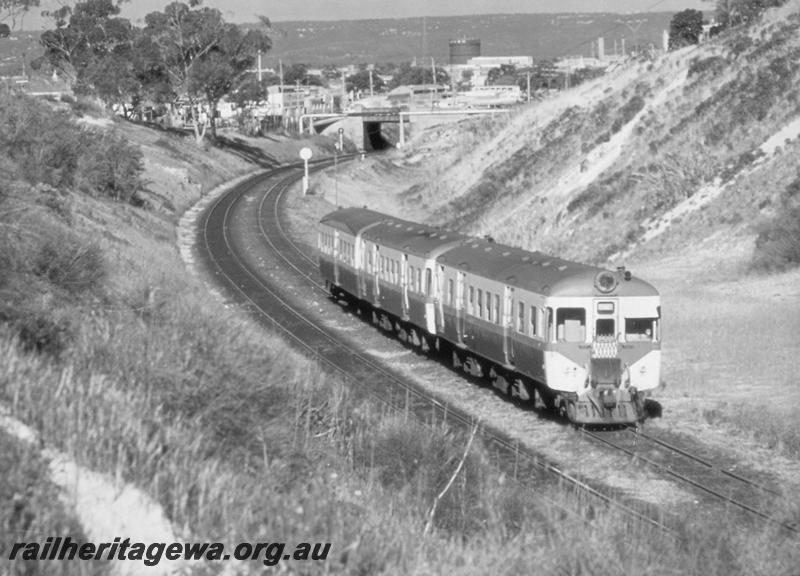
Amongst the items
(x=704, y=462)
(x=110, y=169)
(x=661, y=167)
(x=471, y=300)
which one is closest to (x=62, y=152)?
(x=110, y=169)

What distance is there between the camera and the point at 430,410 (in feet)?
77.5

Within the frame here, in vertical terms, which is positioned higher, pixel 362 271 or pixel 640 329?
pixel 640 329

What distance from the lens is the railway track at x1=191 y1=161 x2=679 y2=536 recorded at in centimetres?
1845

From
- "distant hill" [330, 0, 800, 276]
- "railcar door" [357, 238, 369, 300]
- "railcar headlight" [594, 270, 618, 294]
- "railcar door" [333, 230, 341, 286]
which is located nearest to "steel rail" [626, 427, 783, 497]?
"railcar headlight" [594, 270, 618, 294]

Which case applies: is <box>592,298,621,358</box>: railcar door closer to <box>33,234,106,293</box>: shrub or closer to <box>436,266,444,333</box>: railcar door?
<box>436,266,444,333</box>: railcar door

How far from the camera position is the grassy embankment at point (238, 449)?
446 inches

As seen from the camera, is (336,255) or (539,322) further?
(336,255)

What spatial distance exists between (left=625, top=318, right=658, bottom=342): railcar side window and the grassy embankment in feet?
13.3

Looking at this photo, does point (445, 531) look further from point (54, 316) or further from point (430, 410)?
point (430, 410)

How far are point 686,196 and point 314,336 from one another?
20.1 m

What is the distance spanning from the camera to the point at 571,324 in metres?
21.9

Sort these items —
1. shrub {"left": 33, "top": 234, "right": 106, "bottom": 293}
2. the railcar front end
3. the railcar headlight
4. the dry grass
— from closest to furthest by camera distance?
1. the dry grass
2. shrub {"left": 33, "top": 234, "right": 106, "bottom": 293}
3. the railcar front end
4. the railcar headlight

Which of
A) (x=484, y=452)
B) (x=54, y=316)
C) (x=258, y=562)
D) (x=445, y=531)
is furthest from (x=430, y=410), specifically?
(x=258, y=562)

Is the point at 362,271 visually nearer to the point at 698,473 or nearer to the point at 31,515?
the point at 698,473
